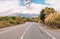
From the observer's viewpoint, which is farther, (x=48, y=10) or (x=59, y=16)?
(x=48, y=10)

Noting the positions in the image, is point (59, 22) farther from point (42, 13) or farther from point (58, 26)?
point (42, 13)

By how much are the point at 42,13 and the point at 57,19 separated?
2271 inches

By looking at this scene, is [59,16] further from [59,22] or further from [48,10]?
[48,10]

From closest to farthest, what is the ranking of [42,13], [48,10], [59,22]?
[59,22], [48,10], [42,13]

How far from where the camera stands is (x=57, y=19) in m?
55.5

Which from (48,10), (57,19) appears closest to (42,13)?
(48,10)

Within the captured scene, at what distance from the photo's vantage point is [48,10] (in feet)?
322

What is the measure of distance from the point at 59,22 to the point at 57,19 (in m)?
1.89

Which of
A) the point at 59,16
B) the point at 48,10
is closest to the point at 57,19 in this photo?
the point at 59,16

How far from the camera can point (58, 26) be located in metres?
55.5

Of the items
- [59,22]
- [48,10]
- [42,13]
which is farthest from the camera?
[42,13]

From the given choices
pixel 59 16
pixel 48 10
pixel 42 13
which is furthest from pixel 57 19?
pixel 42 13

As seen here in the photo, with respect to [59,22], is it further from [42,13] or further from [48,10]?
[42,13]

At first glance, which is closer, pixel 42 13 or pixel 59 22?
pixel 59 22
